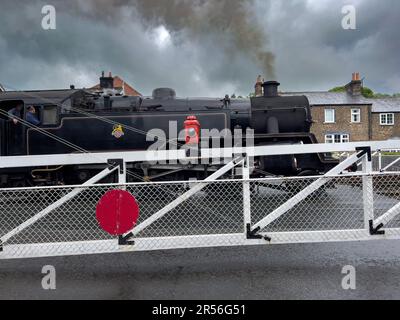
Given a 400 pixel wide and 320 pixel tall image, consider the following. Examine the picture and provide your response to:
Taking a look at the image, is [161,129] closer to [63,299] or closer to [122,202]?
[122,202]

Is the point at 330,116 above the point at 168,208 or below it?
above

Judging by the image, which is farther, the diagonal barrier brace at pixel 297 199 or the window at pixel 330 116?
the window at pixel 330 116

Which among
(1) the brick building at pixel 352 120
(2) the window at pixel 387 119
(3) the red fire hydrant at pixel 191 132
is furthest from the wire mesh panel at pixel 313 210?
(2) the window at pixel 387 119

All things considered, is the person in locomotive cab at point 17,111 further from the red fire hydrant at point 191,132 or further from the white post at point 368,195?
the white post at point 368,195

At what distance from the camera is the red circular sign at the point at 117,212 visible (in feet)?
12.3

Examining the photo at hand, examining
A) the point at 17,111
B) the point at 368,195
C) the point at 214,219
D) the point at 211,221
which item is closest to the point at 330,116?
the point at 17,111

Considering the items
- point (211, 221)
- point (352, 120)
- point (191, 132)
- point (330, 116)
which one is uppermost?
point (330, 116)

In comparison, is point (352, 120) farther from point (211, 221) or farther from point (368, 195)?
point (368, 195)

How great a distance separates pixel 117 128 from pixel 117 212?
582cm

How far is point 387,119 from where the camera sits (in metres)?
34.8

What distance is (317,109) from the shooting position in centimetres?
3422

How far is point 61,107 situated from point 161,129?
2.65 meters

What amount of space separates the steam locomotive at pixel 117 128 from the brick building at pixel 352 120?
2557cm
